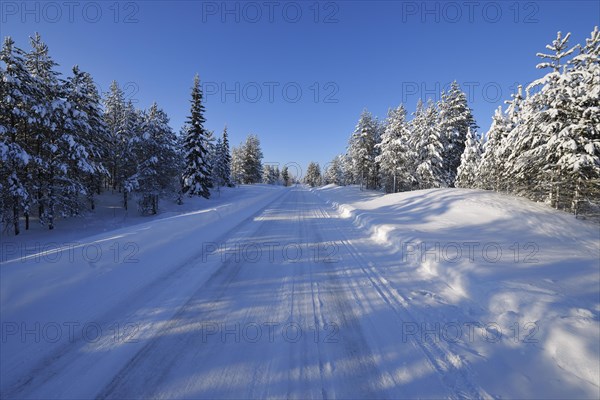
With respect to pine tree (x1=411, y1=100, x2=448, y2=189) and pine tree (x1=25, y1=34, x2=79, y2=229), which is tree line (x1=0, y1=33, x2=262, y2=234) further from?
pine tree (x1=411, y1=100, x2=448, y2=189)

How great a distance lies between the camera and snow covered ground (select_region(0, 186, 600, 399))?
7.79ft

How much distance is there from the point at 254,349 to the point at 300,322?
2.53ft

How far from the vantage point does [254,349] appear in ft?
9.25

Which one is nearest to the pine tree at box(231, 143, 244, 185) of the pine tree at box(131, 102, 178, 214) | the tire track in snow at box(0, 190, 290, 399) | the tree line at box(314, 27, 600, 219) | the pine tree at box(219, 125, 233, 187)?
the pine tree at box(219, 125, 233, 187)

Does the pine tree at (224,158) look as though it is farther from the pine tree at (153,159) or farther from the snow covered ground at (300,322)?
the snow covered ground at (300,322)

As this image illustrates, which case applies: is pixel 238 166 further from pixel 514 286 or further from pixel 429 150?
pixel 514 286

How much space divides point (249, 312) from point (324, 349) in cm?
127

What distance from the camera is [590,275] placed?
4777mm

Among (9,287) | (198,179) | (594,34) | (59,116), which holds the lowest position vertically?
(9,287)

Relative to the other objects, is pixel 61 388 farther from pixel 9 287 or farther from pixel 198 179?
pixel 198 179

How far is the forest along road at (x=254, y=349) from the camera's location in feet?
7.52

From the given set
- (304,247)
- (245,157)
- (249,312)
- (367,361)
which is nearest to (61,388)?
(249,312)

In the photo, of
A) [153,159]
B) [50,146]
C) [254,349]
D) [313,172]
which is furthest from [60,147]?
[313,172]

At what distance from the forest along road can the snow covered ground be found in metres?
0.02
